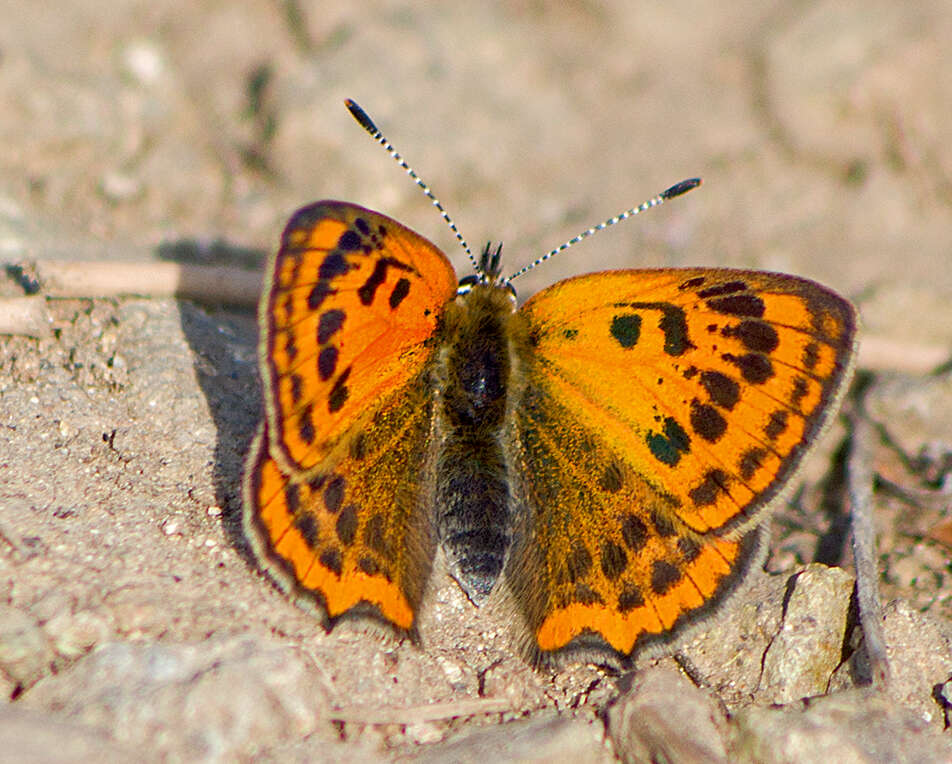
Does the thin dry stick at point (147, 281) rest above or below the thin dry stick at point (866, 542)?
above

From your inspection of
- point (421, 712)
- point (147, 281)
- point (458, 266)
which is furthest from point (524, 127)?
point (421, 712)

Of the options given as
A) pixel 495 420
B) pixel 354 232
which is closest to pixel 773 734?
pixel 495 420

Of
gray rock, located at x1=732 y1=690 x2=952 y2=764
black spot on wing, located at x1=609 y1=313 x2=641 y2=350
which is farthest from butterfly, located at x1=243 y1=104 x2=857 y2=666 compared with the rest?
gray rock, located at x1=732 y1=690 x2=952 y2=764

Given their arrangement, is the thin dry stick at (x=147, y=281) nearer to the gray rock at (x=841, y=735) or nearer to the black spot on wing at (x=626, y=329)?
the black spot on wing at (x=626, y=329)

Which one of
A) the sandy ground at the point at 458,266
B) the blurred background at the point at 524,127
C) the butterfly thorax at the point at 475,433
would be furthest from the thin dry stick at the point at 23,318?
the butterfly thorax at the point at 475,433

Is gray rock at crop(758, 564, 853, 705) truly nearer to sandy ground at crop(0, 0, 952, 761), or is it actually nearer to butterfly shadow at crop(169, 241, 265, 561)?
sandy ground at crop(0, 0, 952, 761)

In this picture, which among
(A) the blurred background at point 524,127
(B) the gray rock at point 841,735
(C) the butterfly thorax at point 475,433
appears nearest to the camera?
(B) the gray rock at point 841,735

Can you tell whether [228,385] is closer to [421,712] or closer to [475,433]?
[475,433]

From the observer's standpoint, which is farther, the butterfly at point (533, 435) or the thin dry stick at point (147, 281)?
the thin dry stick at point (147, 281)
